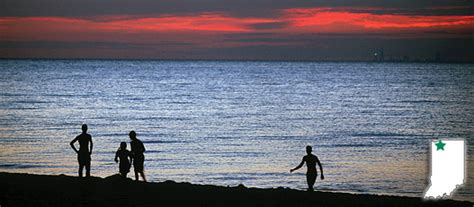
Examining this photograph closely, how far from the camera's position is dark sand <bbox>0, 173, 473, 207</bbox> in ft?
51.1

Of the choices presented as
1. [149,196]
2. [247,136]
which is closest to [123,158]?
[149,196]

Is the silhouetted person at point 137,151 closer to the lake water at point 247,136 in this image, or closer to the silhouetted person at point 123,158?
the silhouetted person at point 123,158

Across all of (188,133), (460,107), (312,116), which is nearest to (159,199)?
(188,133)

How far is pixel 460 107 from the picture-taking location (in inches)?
3270

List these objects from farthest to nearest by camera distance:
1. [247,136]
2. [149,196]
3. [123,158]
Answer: [247,136] → [123,158] → [149,196]

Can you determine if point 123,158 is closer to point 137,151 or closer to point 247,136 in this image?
point 137,151

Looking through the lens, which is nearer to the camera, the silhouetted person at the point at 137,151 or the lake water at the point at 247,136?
the silhouetted person at the point at 137,151

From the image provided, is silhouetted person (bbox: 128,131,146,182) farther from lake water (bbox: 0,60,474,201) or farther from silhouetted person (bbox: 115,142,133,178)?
lake water (bbox: 0,60,474,201)

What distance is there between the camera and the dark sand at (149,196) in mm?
15570

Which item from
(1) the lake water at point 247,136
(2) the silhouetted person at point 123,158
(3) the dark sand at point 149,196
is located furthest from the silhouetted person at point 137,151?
(1) the lake water at point 247,136

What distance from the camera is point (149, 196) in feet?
55.0

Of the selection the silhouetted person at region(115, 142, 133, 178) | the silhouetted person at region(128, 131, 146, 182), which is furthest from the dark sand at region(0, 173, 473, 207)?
the silhouetted person at region(128, 131, 146, 182)

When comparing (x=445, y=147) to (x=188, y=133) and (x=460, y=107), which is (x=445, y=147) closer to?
(x=188, y=133)

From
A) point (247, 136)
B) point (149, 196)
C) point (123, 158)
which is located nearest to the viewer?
point (149, 196)
